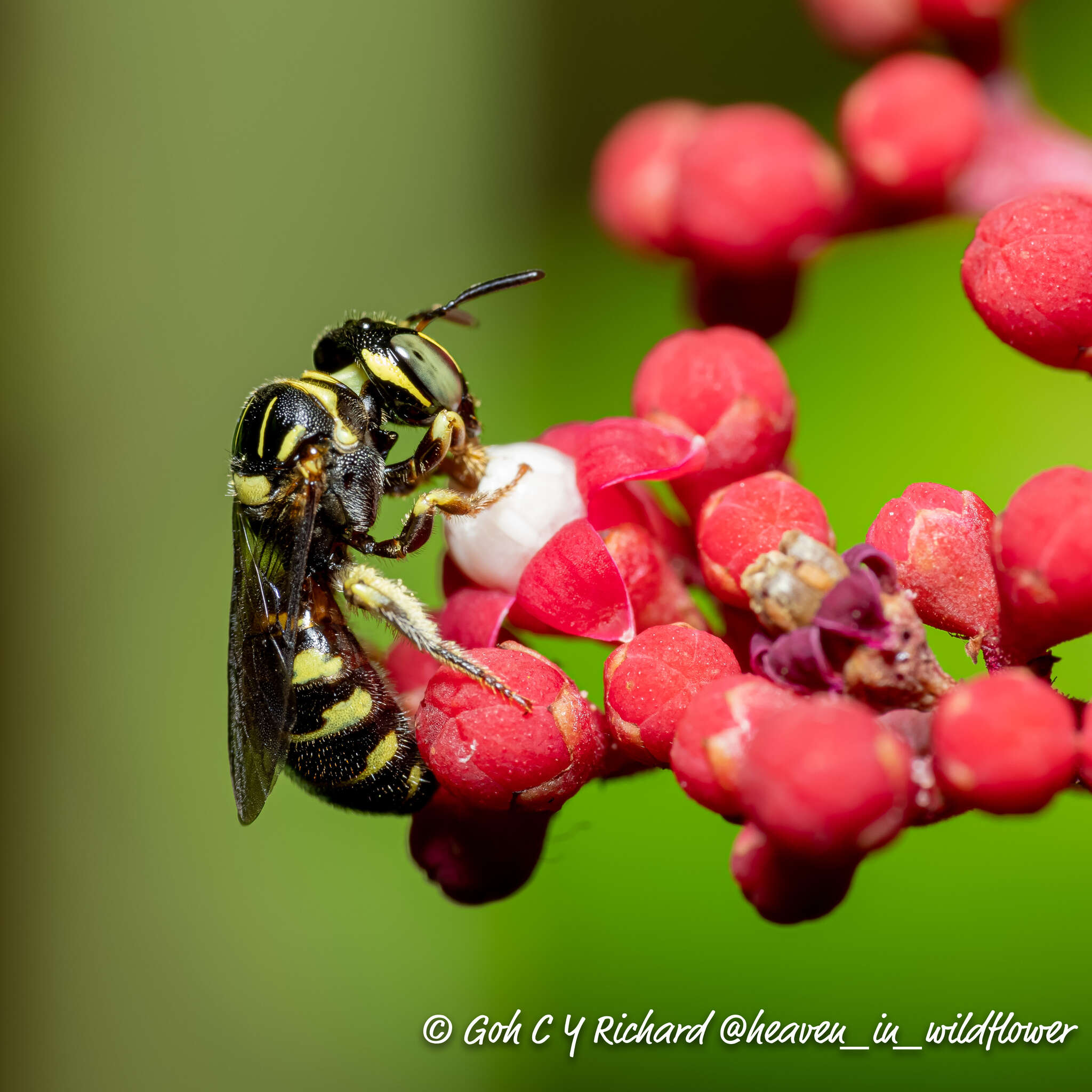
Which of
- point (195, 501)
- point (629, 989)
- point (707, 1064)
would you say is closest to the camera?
point (707, 1064)

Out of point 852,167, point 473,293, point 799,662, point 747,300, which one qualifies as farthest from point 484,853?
point 852,167

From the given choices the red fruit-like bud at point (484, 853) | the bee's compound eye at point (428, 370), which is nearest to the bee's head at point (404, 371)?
the bee's compound eye at point (428, 370)

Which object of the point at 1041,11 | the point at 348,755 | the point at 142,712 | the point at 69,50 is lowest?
the point at 142,712

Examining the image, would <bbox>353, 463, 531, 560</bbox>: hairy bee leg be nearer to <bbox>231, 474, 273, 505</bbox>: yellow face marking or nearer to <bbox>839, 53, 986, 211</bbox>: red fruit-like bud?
<bbox>231, 474, 273, 505</bbox>: yellow face marking

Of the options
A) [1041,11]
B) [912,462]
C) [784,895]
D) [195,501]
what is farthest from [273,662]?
[195,501]

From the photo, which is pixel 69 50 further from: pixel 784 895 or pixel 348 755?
pixel 784 895

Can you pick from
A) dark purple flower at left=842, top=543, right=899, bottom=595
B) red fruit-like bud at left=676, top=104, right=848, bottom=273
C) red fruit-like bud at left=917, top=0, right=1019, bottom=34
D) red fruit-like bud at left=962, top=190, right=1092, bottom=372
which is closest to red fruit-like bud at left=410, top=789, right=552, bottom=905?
dark purple flower at left=842, top=543, right=899, bottom=595

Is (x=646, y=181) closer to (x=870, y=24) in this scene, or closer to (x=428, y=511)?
(x=870, y=24)

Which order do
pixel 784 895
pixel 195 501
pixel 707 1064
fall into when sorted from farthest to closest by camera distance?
pixel 195 501
pixel 707 1064
pixel 784 895

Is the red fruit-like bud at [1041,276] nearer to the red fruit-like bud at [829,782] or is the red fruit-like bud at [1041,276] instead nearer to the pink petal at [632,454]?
the pink petal at [632,454]
